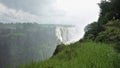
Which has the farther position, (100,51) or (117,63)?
(100,51)

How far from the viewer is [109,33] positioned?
13969 millimetres

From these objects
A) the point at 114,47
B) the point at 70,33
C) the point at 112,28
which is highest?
the point at 112,28

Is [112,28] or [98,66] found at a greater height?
[112,28]

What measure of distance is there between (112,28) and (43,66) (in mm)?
5245

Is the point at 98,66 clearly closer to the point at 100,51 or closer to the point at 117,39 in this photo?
the point at 100,51

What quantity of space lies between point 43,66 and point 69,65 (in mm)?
874

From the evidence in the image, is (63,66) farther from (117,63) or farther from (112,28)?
(112,28)

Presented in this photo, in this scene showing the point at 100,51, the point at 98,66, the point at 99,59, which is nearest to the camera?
the point at 98,66

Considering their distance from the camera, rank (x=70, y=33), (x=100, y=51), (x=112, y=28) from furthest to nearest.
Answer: (x=70, y=33), (x=112, y=28), (x=100, y=51)

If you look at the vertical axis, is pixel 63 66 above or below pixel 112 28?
below

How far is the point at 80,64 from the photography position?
9539mm

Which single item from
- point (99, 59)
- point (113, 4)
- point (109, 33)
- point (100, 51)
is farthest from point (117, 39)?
point (113, 4)

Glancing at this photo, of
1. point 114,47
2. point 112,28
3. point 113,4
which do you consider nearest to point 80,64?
point 114,47

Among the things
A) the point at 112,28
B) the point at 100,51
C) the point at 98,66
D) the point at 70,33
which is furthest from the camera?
the point at 70,33
